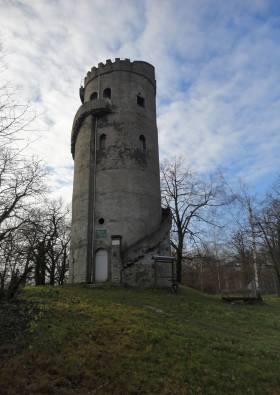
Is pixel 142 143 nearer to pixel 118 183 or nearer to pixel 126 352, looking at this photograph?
pixel 118 183

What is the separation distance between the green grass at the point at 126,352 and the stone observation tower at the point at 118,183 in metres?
8.53

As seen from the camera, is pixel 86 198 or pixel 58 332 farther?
pixel 86 198

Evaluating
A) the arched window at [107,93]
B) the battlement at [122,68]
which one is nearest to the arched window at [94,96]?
the arched window at [107,93]

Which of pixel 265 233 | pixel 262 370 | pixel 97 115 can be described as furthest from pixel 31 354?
pixel 265 233

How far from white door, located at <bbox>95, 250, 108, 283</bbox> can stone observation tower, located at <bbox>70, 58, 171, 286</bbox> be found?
63mm

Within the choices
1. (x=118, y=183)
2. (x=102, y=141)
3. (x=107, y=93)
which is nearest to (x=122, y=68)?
(x=107, y=93)

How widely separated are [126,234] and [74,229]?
13.0 feet

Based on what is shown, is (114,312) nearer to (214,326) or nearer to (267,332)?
(214,326)

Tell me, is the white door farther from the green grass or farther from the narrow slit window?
the narrow slit window

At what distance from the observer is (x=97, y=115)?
1045 inches

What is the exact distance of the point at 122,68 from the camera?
91.0ft

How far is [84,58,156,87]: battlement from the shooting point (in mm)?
27844

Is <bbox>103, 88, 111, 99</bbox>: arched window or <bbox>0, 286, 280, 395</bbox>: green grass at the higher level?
<bbox>103, 88, 111, 99</bbox>: arched window

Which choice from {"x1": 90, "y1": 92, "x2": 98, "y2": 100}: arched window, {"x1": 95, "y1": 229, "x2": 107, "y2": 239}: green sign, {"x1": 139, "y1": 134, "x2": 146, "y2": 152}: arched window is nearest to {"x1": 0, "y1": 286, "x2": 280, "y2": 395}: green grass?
{"x1": 95, "y1": 229, "x2": 107, "y2": 239}: green sign
